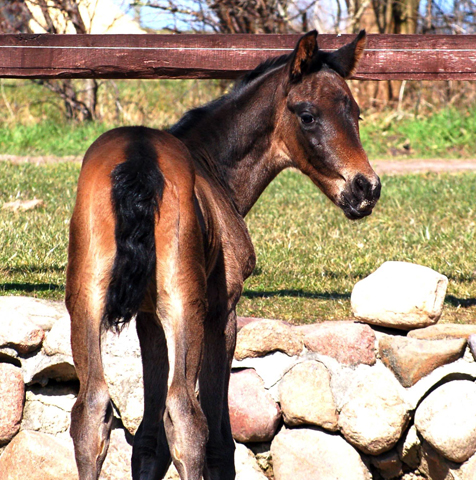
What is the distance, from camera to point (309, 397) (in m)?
4.07

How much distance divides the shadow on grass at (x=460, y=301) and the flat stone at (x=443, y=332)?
782 millimetres

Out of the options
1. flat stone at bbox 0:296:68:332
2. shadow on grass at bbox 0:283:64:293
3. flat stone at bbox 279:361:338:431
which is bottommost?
flat stone at bbox 279:361:338:431

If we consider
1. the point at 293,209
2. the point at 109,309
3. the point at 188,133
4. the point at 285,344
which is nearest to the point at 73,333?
the point at 109,309

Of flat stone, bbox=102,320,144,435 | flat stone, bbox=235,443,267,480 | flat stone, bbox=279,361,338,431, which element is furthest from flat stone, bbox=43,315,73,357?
flat stone, bbox=279,361,338,431

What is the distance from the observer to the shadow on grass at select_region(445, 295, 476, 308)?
16.2 ft

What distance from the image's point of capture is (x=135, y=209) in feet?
7.98

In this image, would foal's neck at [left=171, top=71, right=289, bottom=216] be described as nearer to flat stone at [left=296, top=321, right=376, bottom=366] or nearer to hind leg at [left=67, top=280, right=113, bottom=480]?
flat stone at [left=296, top=321, right=376, bottom=366]

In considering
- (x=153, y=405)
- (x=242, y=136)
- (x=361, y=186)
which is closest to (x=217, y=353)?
(x=153, y=405)

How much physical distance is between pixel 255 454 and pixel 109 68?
7.99 feet

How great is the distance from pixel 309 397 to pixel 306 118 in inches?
61.1

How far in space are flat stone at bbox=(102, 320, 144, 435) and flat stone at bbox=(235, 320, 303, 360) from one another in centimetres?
56

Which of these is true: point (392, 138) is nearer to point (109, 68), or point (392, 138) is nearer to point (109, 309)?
point (109, 68)

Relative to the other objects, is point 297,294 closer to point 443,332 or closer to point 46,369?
point 443,332

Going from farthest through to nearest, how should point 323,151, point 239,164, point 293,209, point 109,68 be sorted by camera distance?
point 293,209 < point 109,68 < point 239,164 < point 323,151
